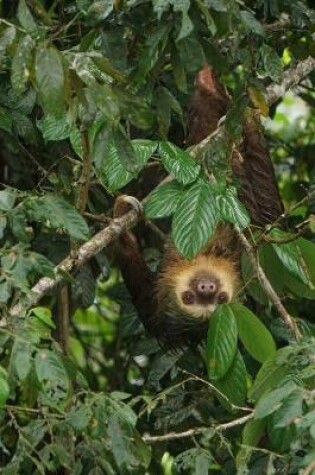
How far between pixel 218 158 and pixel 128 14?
1.97 feet

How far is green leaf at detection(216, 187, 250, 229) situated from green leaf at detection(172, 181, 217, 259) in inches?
1.9

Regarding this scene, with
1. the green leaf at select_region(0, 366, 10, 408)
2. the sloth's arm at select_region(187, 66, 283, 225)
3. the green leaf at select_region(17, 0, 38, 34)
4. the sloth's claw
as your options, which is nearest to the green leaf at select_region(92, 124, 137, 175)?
the green leaf at select_region(17, 0, 38, 34)

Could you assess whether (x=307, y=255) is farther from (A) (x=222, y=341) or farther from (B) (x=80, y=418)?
(B) (x=80, y=418)

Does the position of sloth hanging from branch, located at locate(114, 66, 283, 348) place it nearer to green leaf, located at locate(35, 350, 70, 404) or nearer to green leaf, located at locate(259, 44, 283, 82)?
green leaf, located at locate(259, 44, 283, 82)

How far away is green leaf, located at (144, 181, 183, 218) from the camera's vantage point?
3586mm

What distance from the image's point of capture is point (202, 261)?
5.28 meters

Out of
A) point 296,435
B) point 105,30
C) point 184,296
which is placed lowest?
point 184,296

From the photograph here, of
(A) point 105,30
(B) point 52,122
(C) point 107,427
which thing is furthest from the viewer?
(B) point 52,122

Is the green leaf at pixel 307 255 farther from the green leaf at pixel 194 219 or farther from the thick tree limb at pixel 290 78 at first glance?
the thick tree limb at pixel 290 78

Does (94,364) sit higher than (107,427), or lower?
lower

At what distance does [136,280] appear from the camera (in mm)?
5137

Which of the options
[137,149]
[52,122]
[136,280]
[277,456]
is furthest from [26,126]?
[277,456]

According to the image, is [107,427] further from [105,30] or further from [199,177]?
[105,30]

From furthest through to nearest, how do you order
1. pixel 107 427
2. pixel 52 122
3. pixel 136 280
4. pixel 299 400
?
pixel 136 280 → pixel 52 122 → pixel 107 427 → pixel 299 400
